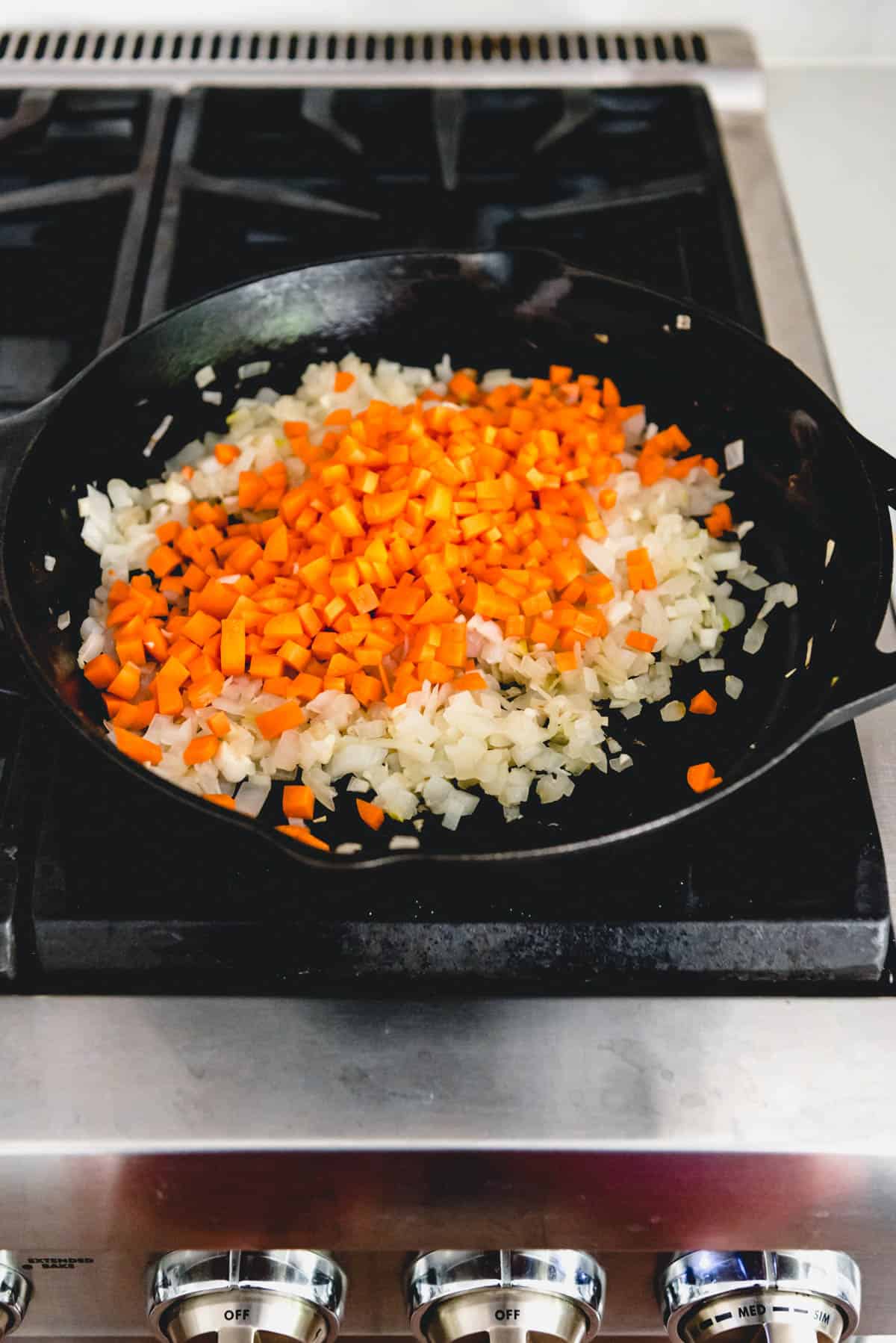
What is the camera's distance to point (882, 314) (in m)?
0.93

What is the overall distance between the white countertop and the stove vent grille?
0.08 m

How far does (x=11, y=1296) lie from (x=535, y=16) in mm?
1148

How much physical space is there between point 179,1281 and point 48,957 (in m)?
0.17

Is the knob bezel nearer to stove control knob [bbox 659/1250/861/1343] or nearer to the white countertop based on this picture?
stove control knob [bbox 659/1250/861/1343]

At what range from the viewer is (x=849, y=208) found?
40.4 inches

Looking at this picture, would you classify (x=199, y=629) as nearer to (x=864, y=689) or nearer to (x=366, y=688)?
(x=366, y=688)

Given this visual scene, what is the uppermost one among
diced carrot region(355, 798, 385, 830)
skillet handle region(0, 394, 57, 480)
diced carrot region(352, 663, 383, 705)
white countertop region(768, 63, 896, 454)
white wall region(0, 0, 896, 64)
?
white wall region(0, 0, 896, 64)

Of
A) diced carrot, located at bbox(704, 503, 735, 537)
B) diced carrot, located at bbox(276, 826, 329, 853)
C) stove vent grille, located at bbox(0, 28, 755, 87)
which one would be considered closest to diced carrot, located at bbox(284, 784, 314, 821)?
diced carrot, located at bbox(276, 826, 329, 853)

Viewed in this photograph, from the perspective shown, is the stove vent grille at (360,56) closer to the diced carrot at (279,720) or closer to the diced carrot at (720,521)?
the diced carrot at (720,521)

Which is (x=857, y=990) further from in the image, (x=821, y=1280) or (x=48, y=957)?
(x=48, y=957)

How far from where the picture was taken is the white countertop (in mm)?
880

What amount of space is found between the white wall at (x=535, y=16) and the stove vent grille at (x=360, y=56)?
0.01m

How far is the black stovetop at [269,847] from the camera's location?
577 millimetres

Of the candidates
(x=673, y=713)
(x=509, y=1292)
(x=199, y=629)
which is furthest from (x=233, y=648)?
(x=509, y=1292)
